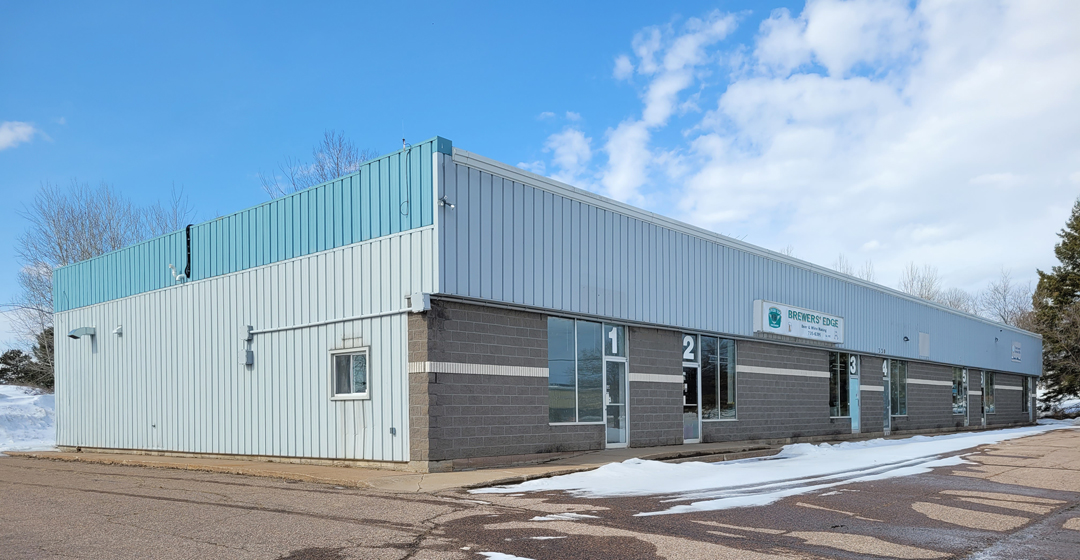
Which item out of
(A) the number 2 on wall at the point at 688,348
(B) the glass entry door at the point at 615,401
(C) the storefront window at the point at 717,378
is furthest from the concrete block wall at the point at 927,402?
(B) the glass entry door at the point at 615,401

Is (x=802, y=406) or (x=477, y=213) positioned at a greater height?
(x=477, y=213)

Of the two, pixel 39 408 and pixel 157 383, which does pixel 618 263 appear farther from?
pixel 39 408

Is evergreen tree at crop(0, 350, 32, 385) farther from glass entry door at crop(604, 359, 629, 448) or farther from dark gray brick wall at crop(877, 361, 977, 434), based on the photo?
dark gray brick wall at crop(877, 361, 977, 434)

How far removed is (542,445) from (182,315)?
1076 centimetres

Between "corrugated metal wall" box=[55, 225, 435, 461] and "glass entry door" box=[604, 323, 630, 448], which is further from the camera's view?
"glass entry door" box=[604, 323, 630, 448]

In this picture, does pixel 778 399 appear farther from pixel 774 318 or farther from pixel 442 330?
pixel 442 330

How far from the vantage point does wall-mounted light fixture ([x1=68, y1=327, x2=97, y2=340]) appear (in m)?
24.0

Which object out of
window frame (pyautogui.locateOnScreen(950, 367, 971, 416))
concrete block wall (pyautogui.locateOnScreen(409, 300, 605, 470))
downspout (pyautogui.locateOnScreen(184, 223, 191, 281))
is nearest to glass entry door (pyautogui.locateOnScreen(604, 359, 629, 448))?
concrete block wall (pyautogui.locateOnScreen(409, 300, 605, 470))

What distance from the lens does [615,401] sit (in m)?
17.8

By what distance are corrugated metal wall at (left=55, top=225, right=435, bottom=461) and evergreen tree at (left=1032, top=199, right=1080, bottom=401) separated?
49.7 metres

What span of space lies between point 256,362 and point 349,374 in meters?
3.72

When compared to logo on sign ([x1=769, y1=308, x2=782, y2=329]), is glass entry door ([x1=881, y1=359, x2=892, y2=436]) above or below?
below

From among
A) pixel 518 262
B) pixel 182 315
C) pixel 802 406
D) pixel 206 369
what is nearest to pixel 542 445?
pixel 518 262

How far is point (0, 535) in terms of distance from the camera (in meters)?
7.98
